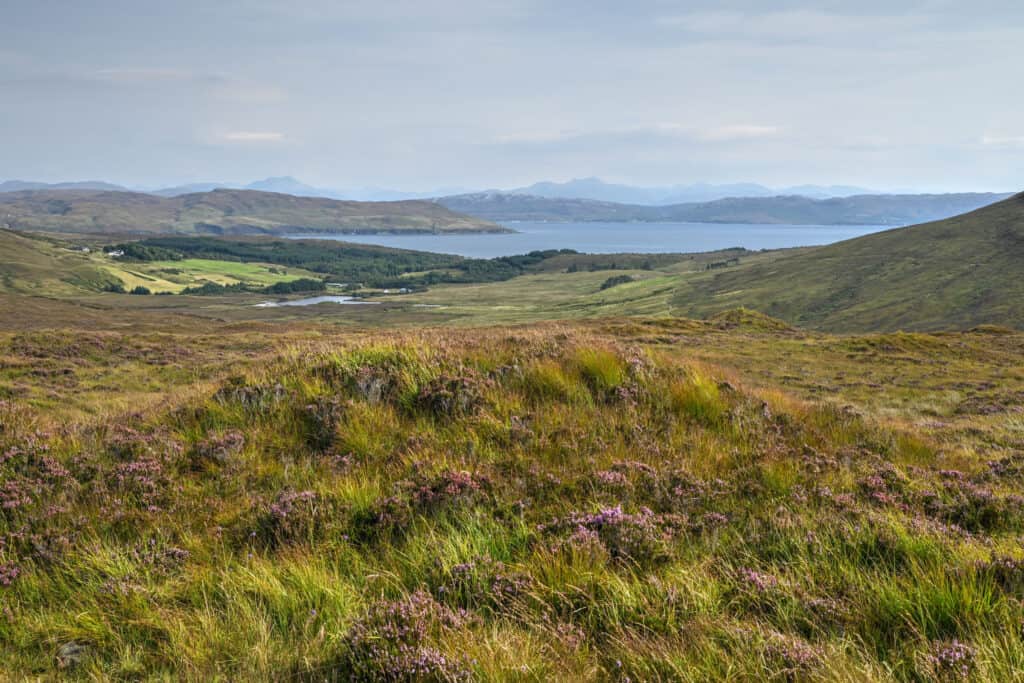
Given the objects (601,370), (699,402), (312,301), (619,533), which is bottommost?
(312,301)

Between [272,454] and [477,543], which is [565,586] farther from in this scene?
[272,454]

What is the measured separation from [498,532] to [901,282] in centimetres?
11491

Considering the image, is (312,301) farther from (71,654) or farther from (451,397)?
(71,654)

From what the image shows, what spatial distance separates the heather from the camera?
11.3 ft

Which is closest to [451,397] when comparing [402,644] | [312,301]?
[402,644]

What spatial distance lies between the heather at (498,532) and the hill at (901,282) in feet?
276

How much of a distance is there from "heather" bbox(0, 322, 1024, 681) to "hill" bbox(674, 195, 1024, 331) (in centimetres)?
8413

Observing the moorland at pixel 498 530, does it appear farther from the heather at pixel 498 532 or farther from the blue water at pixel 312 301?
the blue water at pixel 312 301

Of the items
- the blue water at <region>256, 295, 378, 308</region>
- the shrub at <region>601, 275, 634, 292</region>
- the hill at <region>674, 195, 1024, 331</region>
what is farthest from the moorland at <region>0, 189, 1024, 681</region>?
the blue water at <region>256, 295, 378, 308</region>

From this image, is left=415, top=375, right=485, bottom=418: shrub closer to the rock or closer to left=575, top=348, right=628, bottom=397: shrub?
left=575, top=348, right=628, bottom=397: shrub

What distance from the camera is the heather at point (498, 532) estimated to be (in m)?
3.44

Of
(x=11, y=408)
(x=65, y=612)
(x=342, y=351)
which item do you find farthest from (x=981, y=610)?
(x=11, y=408)

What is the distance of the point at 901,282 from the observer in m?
96.9

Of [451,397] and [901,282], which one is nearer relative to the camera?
[451,397]
